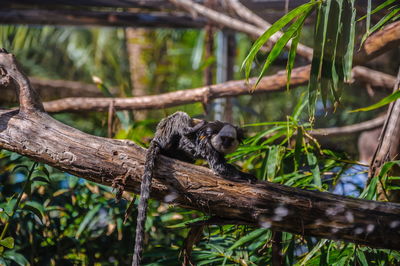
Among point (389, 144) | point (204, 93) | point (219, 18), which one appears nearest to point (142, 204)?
point (389, 144)

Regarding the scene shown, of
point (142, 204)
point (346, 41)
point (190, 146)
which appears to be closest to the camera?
point (142, 204)

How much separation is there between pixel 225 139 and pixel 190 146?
17 cm

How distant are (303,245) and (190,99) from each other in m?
1.02

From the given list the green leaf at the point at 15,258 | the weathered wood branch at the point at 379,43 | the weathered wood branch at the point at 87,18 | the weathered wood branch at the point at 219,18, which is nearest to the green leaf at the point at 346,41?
the weathered wood branch at the point at 379,43

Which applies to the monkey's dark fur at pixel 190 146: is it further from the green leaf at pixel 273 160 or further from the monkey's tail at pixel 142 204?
the green leaf at pixel 273 160

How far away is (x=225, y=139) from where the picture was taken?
1.37 metres

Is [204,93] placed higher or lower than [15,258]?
higher

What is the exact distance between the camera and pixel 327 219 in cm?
130

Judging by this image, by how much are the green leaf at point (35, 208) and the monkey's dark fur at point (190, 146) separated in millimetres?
659

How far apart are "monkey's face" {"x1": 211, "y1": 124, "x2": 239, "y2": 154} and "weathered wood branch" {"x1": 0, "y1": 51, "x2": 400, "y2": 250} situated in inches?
3.6

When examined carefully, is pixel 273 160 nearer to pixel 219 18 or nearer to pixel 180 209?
pixel 180 209

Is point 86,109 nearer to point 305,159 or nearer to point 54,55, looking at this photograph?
point 305,159

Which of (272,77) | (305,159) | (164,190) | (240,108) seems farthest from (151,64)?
(164,190)

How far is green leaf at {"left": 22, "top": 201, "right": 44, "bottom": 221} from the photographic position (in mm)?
1823
